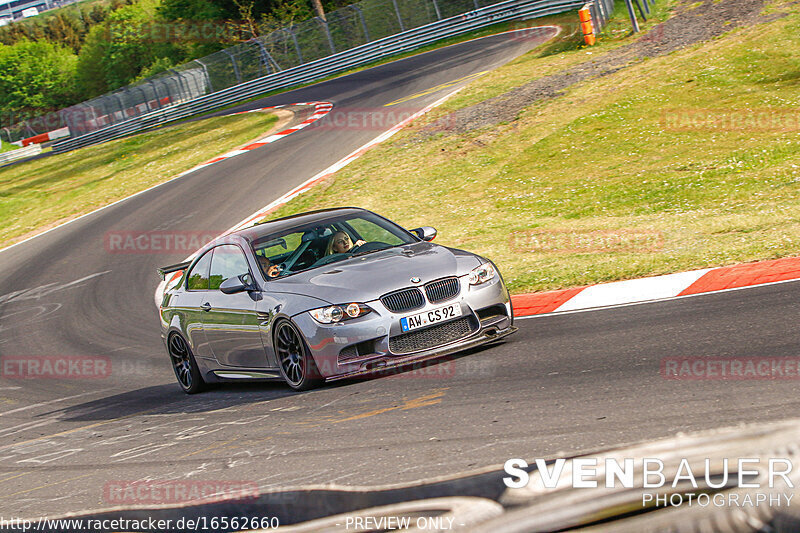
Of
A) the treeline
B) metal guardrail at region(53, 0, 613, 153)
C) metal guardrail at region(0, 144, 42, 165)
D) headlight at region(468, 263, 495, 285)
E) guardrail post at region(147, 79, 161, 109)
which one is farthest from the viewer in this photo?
metal guardrail at region(0, 144, 42, 165)

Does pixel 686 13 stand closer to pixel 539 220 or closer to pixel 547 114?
pixel 547 114

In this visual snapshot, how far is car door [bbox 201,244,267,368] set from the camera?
8133 mm

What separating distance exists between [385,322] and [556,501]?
3633 millimetres

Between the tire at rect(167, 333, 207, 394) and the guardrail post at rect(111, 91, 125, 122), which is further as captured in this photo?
the guardrail post at rect(111, 91, 125, 122)

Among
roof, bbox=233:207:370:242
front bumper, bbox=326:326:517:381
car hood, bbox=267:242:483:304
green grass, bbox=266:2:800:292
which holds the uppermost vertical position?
roof, bbox=233:207:370:242

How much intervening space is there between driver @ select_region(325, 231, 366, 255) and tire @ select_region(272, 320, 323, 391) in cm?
110

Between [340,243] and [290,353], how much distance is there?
1.35 m

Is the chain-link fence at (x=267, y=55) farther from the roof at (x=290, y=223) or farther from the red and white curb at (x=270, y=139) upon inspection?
the roof at (x=290, y=223)

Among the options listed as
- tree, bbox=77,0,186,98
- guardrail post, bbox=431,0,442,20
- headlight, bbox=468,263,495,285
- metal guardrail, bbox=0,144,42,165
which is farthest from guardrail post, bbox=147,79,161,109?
tree, bbox=77,0,186,98

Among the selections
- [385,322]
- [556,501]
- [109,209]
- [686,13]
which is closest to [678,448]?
[556,501]

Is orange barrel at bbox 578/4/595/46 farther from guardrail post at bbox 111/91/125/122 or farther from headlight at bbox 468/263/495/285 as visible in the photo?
guardrail post at bbox 111/91/125/122

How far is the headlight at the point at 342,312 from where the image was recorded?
721cm

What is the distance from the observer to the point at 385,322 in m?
7.17

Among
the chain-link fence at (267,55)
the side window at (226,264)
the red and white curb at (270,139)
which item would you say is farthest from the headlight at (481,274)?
the chain-link fence at (267,55)
